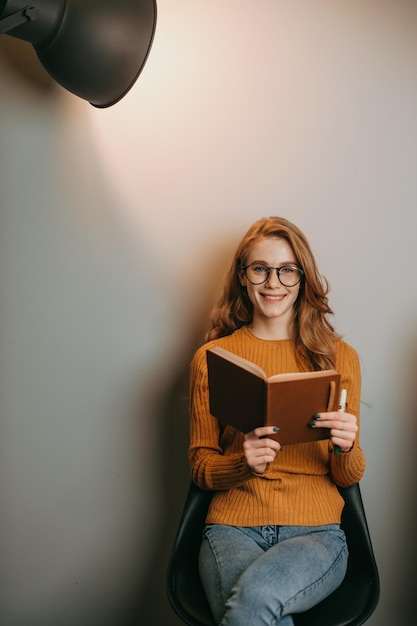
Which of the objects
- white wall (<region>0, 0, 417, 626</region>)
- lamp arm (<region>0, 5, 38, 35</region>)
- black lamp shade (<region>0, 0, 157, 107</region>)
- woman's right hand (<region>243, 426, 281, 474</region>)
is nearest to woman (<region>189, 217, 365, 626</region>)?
woman's right hand (<region>243, 426, 281, 474</region>)

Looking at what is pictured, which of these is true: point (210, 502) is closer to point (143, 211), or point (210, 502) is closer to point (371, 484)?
point (371, 484)

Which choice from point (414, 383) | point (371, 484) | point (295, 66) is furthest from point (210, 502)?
point (295, 66)

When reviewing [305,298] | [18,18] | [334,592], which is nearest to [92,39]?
[18,18]

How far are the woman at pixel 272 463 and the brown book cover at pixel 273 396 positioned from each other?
1.2 inches

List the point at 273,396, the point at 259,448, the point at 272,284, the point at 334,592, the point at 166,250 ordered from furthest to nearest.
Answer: the point at 166,250 < the point at 272,284 < the point at 334,592 < the point at 259,448 < the point at 273,396

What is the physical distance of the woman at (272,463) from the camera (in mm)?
1533

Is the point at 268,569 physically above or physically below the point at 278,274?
below

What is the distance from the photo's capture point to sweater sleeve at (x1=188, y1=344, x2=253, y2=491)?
1.71 m

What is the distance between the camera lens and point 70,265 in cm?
213

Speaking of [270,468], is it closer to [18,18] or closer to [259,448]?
[259,448]

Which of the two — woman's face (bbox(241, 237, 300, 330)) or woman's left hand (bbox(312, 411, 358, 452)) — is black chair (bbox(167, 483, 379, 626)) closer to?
woman's left hand (bbox(312, 411, 358, 452))

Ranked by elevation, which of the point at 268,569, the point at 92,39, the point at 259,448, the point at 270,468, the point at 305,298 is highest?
the point at 92,39

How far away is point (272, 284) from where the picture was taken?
1.81 metres

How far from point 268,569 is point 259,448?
0.26 meters
